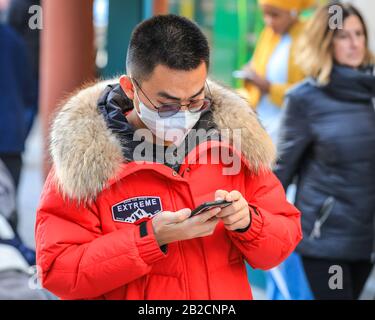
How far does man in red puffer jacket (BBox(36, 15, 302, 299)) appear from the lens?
2.29 meters

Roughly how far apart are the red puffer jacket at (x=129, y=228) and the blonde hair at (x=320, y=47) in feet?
5.44

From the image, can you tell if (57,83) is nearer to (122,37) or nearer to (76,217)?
(122,37)

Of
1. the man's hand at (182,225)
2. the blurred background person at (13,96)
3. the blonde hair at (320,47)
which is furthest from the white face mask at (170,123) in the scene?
the blurred background person at (13,96)

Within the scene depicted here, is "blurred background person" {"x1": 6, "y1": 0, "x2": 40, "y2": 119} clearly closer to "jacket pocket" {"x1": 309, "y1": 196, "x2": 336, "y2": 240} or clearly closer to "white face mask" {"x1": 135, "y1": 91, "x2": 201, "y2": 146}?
"jacket pocket" {"x1": 309, "y1": 196, "x2": 336, "y2": 240}

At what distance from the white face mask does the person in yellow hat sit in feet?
8.59

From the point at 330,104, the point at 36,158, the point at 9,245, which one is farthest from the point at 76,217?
the point at 36,158

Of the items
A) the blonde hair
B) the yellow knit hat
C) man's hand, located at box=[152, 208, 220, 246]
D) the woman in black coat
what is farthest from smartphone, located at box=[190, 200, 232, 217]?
the yellow knit hat

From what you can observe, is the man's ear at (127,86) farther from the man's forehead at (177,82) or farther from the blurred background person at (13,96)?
the blurred background person at (13,96)

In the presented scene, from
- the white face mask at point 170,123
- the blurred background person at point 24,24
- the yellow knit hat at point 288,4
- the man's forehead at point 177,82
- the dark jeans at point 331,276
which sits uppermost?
the man's forehead at point 177,82

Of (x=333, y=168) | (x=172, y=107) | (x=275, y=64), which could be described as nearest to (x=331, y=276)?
(x=333, y=168)

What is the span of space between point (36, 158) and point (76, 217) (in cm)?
872

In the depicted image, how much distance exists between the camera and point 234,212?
2.25 metres

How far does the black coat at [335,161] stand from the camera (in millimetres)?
3912
